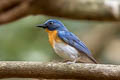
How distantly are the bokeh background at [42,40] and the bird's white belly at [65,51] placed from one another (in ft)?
9.62

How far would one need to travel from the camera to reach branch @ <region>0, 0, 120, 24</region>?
263 inches

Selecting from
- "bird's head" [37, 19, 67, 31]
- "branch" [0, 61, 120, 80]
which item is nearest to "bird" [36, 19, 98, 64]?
"bird's head" [37, 19, 67, 31]

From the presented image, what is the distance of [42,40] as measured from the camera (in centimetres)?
938

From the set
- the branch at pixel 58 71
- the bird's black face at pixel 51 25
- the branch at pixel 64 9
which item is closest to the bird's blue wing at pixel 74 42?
the bird's black face at pixel 51 25

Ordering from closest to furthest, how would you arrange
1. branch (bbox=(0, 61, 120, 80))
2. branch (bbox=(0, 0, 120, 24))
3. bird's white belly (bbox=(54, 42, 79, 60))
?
branch (bbox=(0, 61, 120, 80)) < bird's white belly (bbox=(54, 42, 79, 60)) < branch (bbox=(0, 0, 120, 24))

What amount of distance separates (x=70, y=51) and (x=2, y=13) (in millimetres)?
2193

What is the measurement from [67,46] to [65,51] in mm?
106

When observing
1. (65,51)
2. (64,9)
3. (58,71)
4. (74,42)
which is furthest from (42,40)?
(58,71)

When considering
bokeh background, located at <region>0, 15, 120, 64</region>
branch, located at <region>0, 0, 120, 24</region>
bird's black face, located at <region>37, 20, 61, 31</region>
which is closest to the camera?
bird's black face, located at <region>37, 20, 61, 31</region>

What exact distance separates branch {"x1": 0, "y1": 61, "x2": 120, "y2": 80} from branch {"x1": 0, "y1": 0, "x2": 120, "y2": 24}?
2.60 meters

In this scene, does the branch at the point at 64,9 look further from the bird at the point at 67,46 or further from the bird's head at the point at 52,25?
the bird at the point at 67,46

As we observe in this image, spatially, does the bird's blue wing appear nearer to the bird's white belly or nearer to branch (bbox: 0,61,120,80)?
the bird's white belly

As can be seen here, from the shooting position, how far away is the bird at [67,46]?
4742 millimetres

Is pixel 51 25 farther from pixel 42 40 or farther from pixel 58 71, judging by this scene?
pixel 42 40
